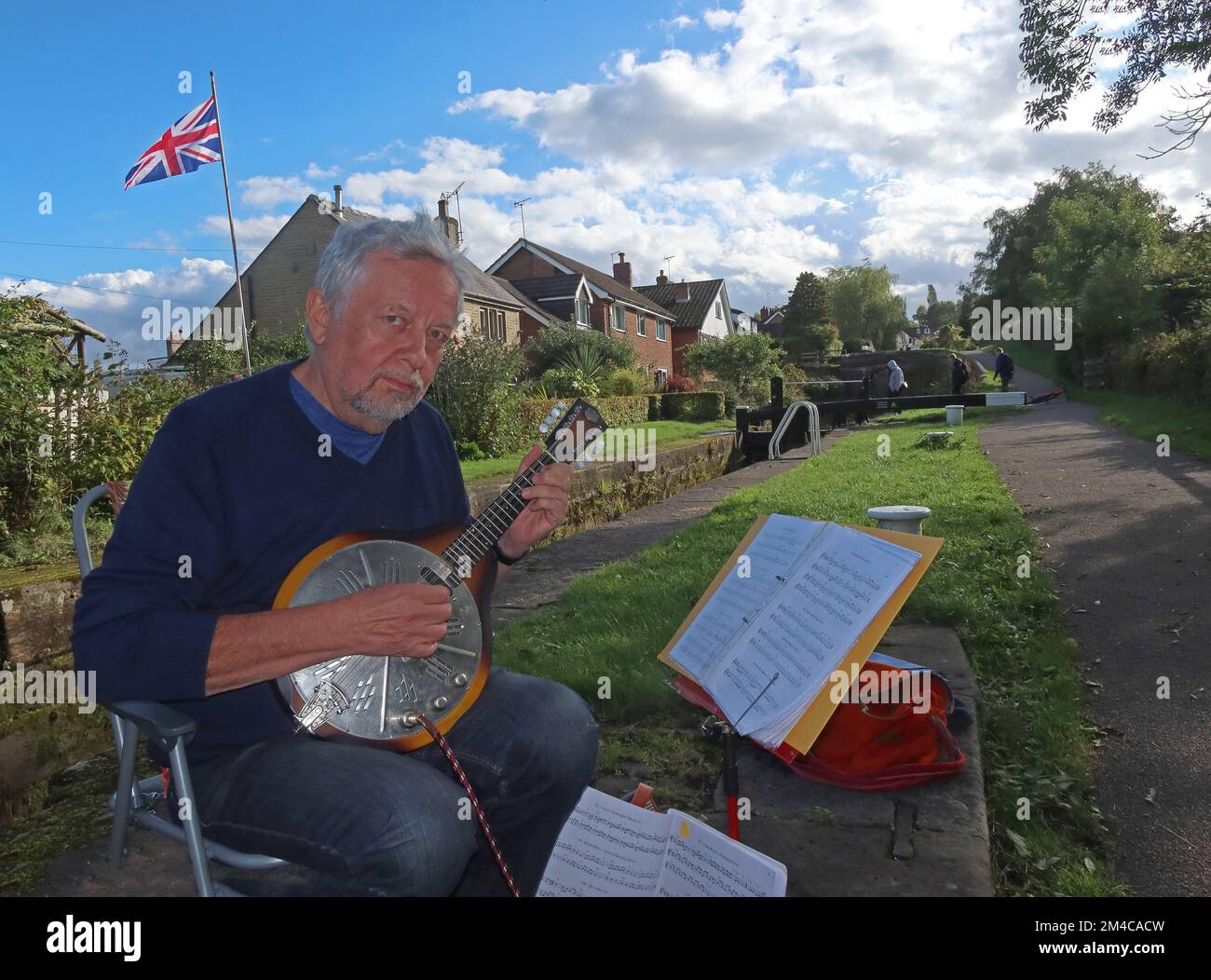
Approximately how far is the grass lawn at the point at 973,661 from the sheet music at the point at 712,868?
0.78m

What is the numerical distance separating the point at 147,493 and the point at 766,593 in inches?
62.8

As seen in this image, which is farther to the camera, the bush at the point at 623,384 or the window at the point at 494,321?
the window at the point at 494,321

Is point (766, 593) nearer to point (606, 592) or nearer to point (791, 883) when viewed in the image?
point (791, 883)

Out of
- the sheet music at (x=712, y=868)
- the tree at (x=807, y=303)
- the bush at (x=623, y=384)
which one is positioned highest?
the tree at (x=807, y=303)

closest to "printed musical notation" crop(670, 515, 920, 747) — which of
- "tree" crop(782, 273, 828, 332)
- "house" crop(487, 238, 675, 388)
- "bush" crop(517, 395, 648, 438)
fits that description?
"bush" crop(517, 395, 648, 438)

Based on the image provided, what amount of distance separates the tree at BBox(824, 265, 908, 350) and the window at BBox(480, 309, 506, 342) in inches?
1862

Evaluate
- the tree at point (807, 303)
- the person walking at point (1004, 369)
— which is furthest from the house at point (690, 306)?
the person walking at point (1004, 369)

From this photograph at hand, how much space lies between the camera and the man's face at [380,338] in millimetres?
2154

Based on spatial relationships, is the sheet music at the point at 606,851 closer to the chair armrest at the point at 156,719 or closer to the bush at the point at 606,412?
the chair armrest at the point at 156,719

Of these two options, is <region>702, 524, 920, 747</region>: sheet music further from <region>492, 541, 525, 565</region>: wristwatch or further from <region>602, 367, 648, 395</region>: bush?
<region>602, 367, 648, 395</region>: bush

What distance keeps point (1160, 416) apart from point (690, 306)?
1613 inches

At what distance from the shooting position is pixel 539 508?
2477 mm

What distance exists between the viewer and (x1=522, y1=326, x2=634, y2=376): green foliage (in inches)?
1254

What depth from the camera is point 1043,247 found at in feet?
149
